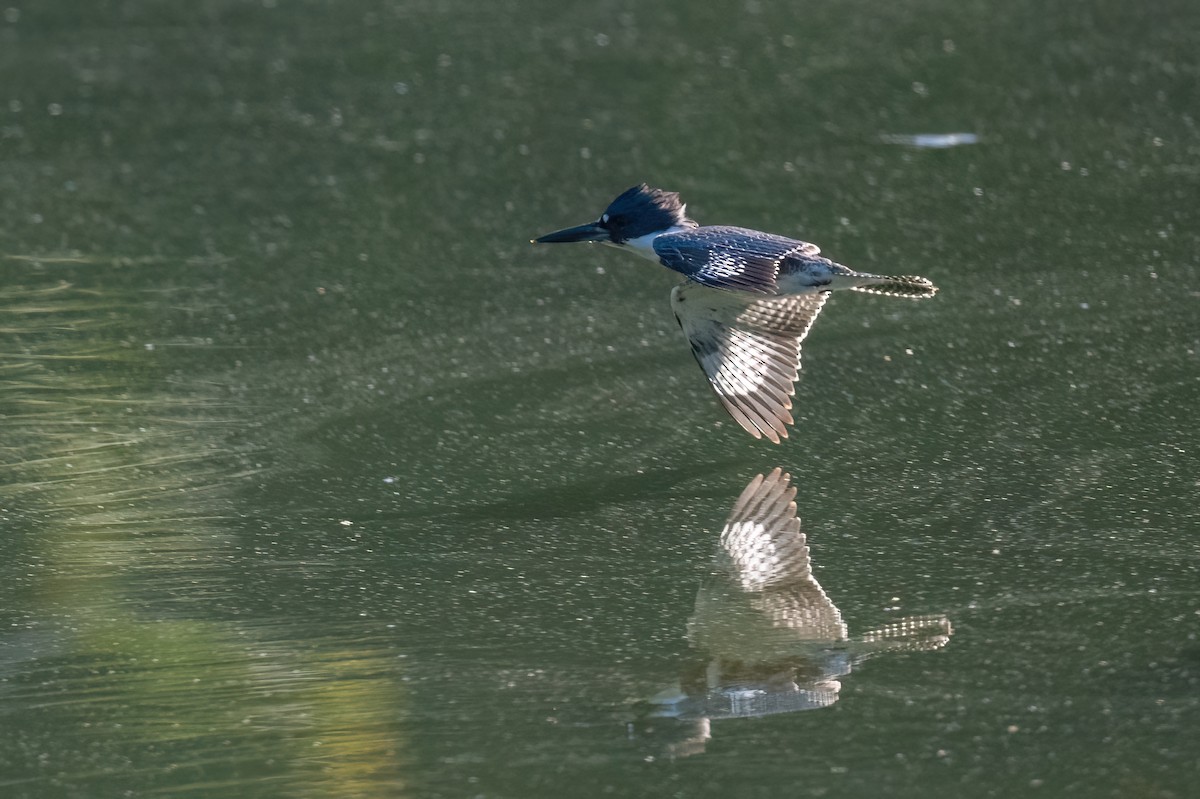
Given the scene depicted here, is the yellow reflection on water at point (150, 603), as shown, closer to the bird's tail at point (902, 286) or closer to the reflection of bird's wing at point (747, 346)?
the reflection of bird's wing at point (747, 346)

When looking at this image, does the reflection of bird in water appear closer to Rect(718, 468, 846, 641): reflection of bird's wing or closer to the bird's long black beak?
Rect(718, 468, 846, 641): reflection of bird's wing

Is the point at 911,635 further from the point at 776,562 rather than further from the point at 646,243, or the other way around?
the point at 646,243

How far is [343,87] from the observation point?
7145mm

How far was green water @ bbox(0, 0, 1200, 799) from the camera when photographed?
2928 mm

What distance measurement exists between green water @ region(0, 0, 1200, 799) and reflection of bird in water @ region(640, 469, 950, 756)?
2.1 inches

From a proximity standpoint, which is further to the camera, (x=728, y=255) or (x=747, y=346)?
(x=747, y=346)

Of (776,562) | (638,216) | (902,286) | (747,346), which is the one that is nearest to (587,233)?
(638,216)

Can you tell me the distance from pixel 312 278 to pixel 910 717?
3.04 meters

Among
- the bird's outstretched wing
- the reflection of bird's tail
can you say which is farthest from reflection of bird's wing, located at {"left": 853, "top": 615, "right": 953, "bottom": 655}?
the bird's outstretched wing

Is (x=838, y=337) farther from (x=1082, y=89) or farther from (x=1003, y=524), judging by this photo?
(x=1082, y=89)

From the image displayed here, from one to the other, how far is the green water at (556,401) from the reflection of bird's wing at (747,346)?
138mm

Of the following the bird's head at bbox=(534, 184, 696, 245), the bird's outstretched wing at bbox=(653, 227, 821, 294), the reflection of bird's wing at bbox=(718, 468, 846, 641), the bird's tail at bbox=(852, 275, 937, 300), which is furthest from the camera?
the bird's head at bbox=(534, 184, 696, 245)

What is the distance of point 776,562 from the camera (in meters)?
3.62

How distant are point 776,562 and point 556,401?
1.09 m
